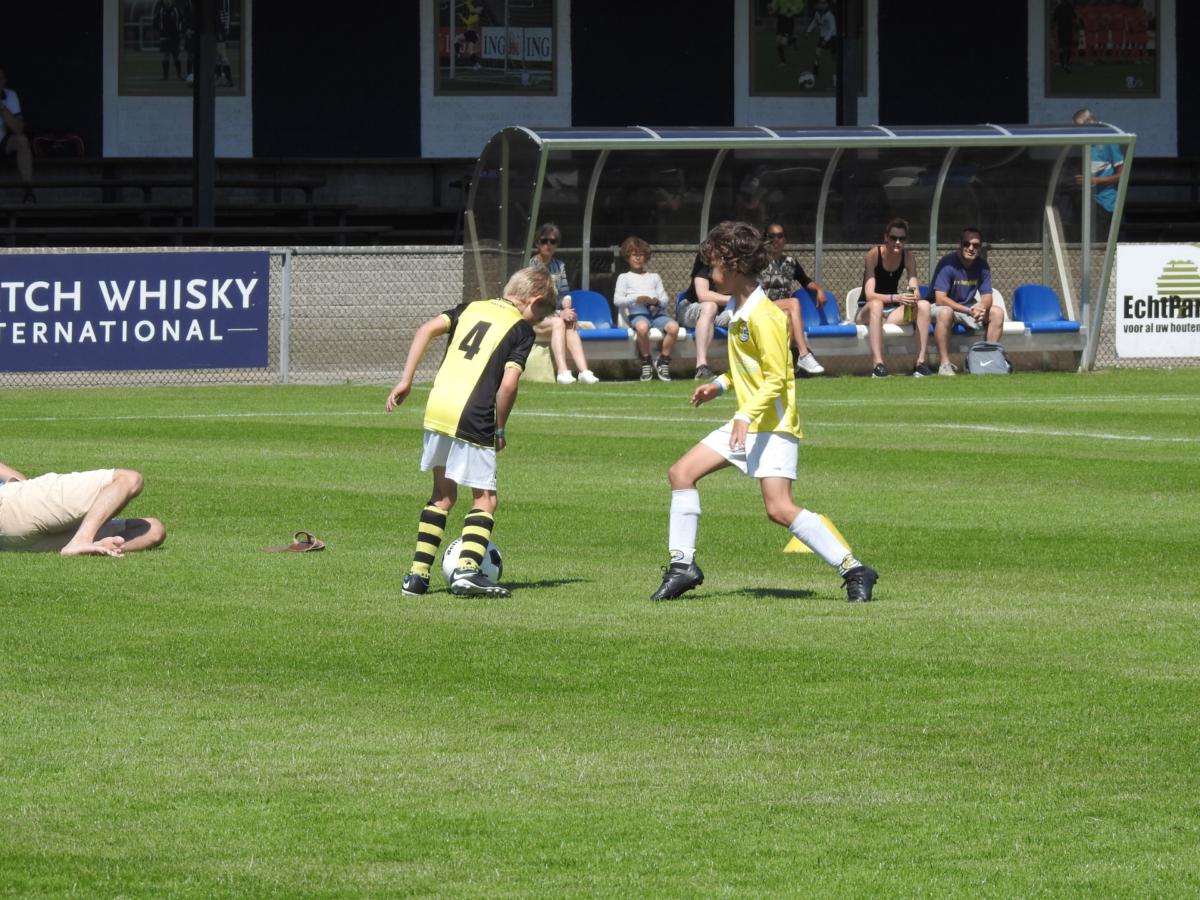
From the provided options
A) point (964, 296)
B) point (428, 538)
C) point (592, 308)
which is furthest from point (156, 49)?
point (428, 538)

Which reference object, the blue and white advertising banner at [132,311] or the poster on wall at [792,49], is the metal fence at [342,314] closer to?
the blue and white advertising banner at [132,311]

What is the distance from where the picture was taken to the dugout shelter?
26.4 m

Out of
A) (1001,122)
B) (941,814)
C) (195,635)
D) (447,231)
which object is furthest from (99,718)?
(1001,122)

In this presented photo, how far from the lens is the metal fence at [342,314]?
24578 millimetres

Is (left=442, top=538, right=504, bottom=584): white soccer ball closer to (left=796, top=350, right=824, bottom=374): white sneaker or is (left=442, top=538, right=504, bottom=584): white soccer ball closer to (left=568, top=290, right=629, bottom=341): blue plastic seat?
(left=568, top=290, right=629, bottom=341): blue plastic seat

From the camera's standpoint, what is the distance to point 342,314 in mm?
25312

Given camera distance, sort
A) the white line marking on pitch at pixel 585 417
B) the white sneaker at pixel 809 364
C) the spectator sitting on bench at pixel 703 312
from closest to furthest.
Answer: the white line marking on pitch at pixel 585 417 < the spectator sitting on bench at pixel 703 312 < the white sneaker at pixel 809 364

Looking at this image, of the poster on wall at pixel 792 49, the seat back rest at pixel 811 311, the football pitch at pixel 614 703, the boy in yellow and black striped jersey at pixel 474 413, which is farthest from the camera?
the poster on wall at pixel 792 49

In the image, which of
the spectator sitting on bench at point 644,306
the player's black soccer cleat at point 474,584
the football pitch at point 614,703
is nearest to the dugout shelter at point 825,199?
the spectator sitting on bench at point 644,306

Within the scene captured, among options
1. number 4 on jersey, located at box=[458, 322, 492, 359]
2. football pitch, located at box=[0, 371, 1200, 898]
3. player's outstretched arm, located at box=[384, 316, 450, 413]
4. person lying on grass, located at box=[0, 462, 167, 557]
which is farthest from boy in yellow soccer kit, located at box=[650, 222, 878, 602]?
person lying on grass, located at box=[0, 462, 167, 557]

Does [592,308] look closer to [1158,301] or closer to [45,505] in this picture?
[1158,301]

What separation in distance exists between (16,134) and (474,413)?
22.6m

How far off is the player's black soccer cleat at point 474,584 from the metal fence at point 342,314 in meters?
14.5

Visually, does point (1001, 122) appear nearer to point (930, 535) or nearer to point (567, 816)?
point (930, 535)
